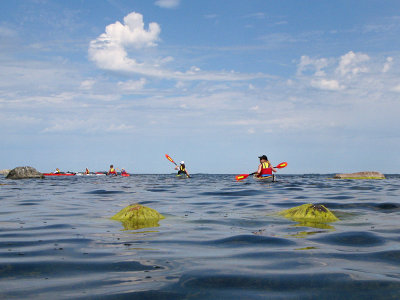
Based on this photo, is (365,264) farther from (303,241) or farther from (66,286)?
(66,286)

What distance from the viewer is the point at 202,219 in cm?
764

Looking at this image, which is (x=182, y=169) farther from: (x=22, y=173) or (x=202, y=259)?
(x=202, y=259)

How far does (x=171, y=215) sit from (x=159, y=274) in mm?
4715

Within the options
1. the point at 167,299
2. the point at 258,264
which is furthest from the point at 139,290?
the point at 258,264

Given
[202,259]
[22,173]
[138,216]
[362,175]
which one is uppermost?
[22,173]

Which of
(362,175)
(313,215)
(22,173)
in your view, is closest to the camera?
(313,215)

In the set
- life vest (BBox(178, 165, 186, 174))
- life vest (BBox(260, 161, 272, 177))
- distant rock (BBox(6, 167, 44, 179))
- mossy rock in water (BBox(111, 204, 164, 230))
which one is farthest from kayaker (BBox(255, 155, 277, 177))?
distant rock (BBox(6, 167, 44, 179))

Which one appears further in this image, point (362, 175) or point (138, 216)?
point (362, 175)

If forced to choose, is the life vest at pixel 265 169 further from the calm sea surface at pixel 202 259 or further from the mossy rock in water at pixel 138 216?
the mossy rock in water at pixel 138 216

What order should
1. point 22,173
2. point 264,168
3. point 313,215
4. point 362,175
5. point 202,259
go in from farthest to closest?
1. point 362,175
2. point 22,173
3. point 264,168
4. point 313,215
5. point 202,259

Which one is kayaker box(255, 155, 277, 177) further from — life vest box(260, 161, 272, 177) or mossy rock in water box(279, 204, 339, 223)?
mossy rock in water box(279, 204, 339, 223)

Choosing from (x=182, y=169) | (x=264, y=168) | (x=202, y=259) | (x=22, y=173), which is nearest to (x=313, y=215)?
(x=202, y=259)

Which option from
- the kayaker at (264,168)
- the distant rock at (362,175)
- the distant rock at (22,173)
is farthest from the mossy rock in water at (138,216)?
the distant rock at (362,175)

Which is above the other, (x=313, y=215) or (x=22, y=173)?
(x=22, y=173)
